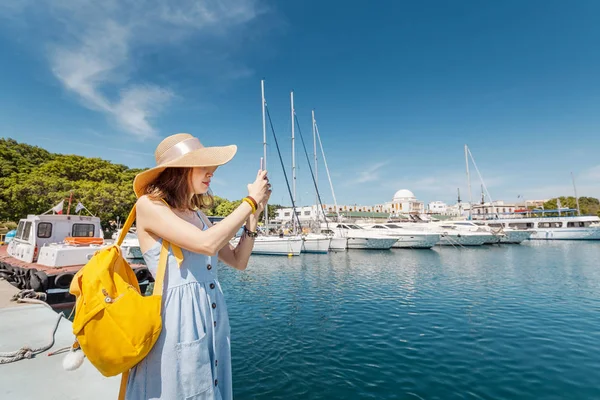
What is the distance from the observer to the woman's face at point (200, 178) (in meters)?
1.63

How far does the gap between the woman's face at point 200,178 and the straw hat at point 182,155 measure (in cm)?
7

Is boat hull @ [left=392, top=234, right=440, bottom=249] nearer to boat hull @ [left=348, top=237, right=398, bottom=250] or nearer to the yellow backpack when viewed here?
boat hull @ [left=348, top=237, right=398, bottom=250]

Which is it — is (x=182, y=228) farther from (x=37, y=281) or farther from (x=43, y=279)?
(x=37, y=281)

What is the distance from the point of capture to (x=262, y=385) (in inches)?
203

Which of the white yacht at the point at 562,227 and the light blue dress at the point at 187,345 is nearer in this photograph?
the light blue dress at the point at 187,345

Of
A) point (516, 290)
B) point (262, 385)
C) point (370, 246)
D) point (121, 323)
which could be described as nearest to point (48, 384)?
point (121, 323)

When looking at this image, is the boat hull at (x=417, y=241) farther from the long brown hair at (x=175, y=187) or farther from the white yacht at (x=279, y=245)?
the long brown hair at (x=175, y=187)

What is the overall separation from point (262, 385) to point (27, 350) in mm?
3466

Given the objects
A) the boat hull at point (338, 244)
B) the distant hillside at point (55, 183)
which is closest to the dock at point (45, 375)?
the boat hull at point (338, 244)

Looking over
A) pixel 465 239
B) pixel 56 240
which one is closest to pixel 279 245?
pixel 56 240

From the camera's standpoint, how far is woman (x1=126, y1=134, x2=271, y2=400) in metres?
1.39

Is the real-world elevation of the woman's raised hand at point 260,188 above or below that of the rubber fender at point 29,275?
above

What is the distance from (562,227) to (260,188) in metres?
63.1

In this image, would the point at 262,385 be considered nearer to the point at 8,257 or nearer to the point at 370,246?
the point at 8,257
